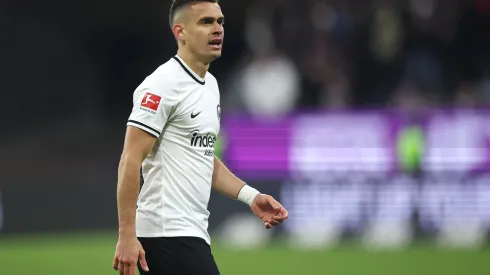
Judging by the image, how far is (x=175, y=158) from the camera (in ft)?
17.4

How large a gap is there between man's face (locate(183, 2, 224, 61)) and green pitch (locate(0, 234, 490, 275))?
5123mm

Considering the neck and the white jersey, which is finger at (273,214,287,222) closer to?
the white jersey

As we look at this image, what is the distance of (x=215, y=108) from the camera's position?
556cm

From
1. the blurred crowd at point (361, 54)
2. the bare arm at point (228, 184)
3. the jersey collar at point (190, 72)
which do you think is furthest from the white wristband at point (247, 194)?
the blurred crowd at point (361, 54)

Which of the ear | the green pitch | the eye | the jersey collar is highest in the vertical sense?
the eye

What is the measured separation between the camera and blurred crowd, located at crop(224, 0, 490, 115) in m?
14.0

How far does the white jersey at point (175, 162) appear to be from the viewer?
524 cm

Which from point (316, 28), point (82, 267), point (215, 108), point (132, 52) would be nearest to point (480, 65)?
point (316, 28)

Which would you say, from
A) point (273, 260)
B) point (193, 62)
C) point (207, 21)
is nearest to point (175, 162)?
point (193, 62)

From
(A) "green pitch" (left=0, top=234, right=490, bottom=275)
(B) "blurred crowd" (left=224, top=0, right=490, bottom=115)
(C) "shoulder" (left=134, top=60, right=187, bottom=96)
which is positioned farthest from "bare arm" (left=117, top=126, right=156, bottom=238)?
(B) "blurred crowd" (left=224, top=0, right=490, bottom=115)

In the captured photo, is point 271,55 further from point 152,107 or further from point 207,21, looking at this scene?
point 152,107

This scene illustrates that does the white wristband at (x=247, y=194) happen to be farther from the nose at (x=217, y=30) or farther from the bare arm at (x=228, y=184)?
the nose at (x=217, y=30)

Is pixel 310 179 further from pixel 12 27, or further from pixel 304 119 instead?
pixel 12 27

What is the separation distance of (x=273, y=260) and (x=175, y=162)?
614cm
